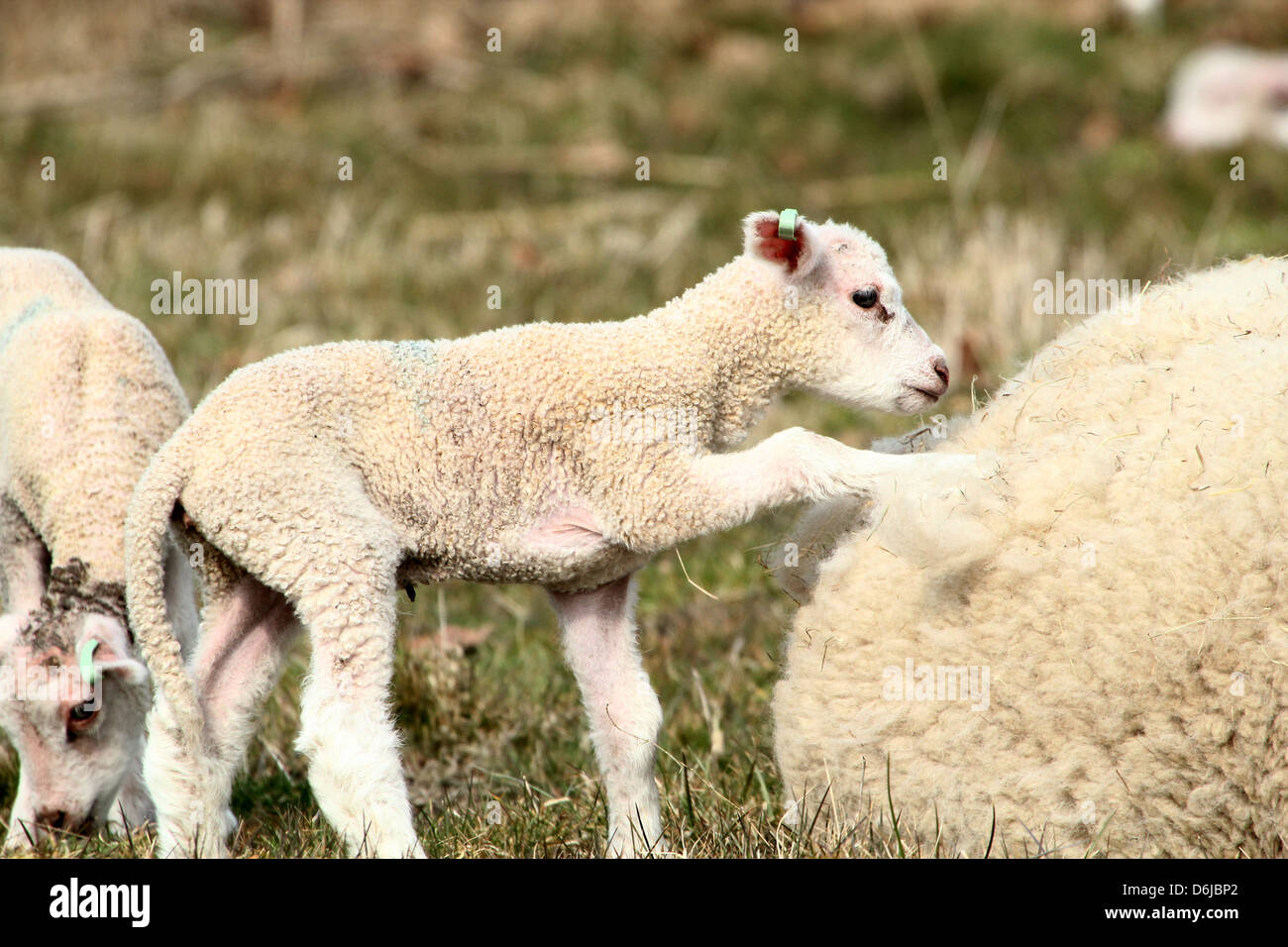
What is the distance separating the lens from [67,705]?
3.52 m

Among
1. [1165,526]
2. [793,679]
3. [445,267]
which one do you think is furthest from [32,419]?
[445,267]

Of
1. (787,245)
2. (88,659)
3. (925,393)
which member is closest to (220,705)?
(88,659)

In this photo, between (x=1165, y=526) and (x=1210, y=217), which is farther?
(x=1210, y=217)

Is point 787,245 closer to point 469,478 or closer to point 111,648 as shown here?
point 469,478

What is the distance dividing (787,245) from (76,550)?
1816 mm

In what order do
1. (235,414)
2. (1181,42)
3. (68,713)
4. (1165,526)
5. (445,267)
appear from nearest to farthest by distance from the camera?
(1165,526) < (235,414) < (68,713) < (445,267) < (1181,42)

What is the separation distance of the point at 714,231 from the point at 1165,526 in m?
6.91

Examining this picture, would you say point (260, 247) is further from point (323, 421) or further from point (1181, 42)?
point (1181, 42)

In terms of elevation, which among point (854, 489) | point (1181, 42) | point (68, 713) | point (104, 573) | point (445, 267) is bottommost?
point (68, 713)

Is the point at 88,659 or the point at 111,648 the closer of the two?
the point at 88,659

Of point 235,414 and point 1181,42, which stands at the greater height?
point 1181,42

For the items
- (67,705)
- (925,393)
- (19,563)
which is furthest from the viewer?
(19,563)

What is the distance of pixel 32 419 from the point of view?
3693mm

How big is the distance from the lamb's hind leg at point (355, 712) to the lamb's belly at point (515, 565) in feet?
0.64
